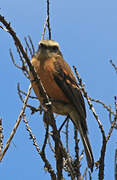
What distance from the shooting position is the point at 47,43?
4.91 meters

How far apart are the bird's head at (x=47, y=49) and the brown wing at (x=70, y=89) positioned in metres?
0.28

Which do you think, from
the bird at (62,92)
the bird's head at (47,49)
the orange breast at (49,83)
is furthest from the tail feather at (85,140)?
the bird's head at (47,49)

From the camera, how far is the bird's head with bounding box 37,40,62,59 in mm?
4836

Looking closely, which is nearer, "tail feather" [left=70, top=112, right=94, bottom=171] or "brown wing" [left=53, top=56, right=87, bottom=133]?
"tail feather" [left=70, top=112, right=94, bottom=171]

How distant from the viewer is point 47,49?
16.3 ft

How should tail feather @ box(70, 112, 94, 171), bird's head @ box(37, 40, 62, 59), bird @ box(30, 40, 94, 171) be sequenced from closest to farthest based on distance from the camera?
tail feather @ box(70, 112, 94, 171) < bird @ box(30, 40, 94, 171) < bird's head @ box(37, 40, 62, 59)

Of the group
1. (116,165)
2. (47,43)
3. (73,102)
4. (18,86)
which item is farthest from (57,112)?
(116,165)

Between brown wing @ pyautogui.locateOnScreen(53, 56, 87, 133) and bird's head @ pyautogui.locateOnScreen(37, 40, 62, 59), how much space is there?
28 centimetres

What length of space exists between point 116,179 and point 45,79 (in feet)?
6.13

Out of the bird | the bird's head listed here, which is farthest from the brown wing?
the bird's head

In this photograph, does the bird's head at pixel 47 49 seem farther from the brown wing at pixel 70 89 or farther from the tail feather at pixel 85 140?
the tail feather at pixel 85 140

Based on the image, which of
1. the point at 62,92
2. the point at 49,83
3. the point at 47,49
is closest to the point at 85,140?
the point at 62,92

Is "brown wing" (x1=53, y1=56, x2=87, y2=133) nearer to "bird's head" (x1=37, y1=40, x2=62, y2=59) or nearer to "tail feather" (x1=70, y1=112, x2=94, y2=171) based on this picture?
"tail feather" (x1=70, y1=112, x2=94, y2=171)

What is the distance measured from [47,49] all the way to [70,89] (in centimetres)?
Answer: 93
